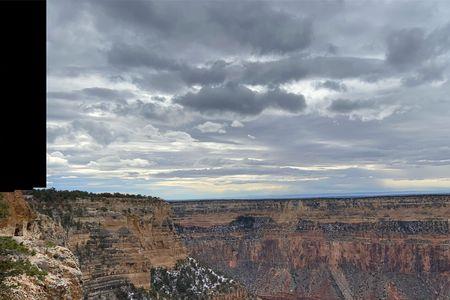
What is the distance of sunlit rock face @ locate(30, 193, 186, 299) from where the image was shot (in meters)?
55.5

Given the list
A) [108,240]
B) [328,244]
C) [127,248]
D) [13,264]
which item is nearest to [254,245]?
[328,244]

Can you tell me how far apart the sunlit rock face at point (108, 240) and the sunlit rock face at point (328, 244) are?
57841 millimetres

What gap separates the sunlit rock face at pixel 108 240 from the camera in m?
55.5

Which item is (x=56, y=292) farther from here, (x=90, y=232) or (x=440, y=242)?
(x=440, y=242)

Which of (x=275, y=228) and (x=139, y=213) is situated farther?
(x=275, y=228)

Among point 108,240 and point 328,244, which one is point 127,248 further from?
point 328,244

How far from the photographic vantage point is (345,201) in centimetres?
12331

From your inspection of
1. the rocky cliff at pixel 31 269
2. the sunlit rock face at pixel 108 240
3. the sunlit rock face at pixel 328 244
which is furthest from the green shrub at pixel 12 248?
the sunlit rock face at pixel 328 244

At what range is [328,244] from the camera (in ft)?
404

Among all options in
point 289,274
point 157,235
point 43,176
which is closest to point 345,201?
point 289,274

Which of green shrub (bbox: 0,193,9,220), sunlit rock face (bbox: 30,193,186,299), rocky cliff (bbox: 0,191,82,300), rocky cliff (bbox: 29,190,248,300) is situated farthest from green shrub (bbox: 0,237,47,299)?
rocky cliff (bbox: 29,190,248,300)

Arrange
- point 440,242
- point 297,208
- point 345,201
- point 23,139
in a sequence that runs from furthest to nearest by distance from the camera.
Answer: point 297,208
point 345,201
point 440,242
point 23,139

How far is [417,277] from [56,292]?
359ft

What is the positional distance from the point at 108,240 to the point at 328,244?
7545 cm
